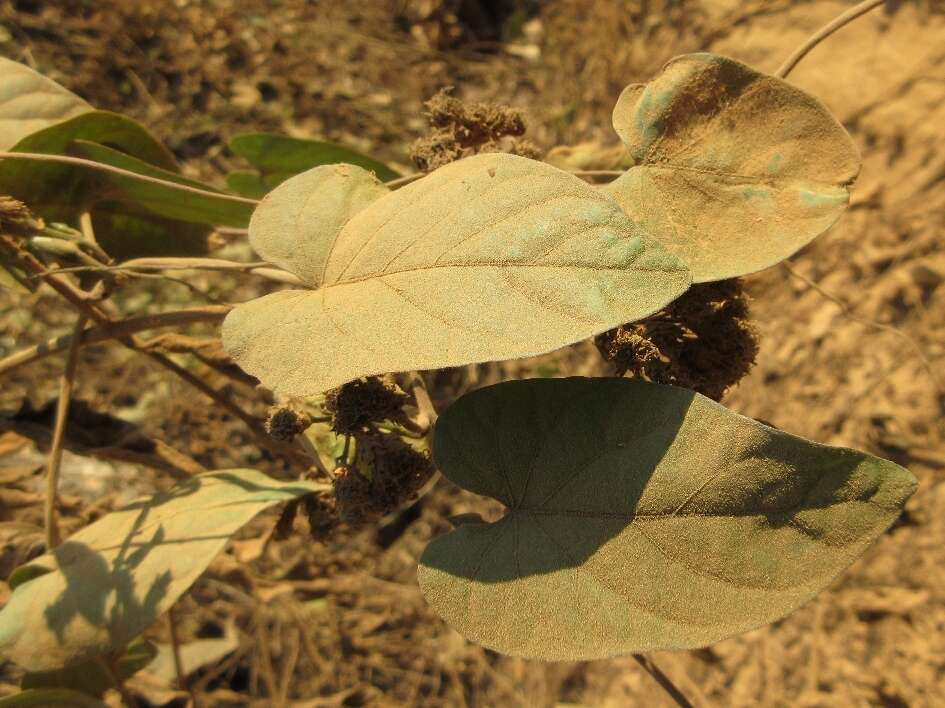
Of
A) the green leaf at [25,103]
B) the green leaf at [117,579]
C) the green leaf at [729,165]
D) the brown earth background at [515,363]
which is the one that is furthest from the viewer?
the brown earth background at [515,363]

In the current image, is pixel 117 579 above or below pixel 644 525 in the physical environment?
below

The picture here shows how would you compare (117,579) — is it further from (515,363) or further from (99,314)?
(515,363)

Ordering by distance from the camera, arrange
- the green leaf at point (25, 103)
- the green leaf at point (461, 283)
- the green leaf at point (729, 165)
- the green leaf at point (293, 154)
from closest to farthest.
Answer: the green leaf at point (461, 283) < the green leaf at point (729, 165) < the green leaf at point (25, 103) < the green leaf at point (293, 154)

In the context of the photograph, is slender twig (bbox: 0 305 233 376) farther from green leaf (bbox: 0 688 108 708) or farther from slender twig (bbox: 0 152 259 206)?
green leaf (bbox: 0 688 108 708)

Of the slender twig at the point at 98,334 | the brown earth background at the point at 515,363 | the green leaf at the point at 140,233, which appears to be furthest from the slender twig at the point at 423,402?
the brown earth background at the point at 515,363

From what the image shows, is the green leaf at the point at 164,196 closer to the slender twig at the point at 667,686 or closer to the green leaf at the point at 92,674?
the green leaf at the point at 92,674

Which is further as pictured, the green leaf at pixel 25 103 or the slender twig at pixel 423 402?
the green leaf at pixel 25 103

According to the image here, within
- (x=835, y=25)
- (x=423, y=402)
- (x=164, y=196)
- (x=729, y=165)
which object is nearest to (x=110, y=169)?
(x=164, y=196)

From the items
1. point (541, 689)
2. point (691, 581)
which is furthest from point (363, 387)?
point (541, 689)
